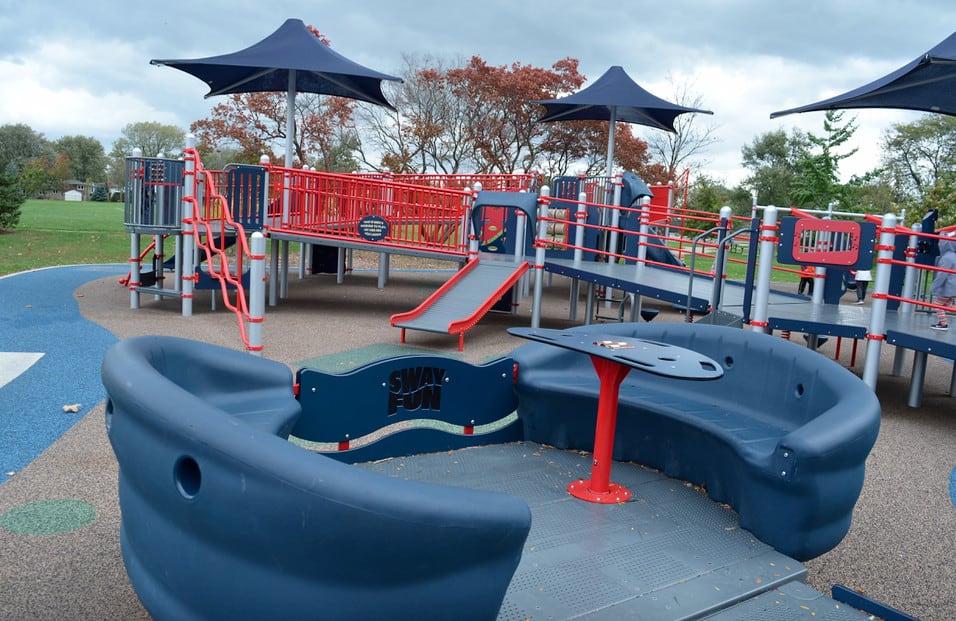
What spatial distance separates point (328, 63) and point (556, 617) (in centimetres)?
1125

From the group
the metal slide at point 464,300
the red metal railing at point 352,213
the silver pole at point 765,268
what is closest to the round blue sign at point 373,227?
the red metal railing at point 352,213

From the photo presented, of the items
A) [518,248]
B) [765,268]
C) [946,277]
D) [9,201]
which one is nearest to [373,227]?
[518,248]

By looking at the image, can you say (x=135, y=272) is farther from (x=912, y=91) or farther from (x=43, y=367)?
(x=912, y=91)

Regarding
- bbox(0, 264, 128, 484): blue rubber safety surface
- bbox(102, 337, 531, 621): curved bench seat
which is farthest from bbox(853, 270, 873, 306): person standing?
bbox(102, 337, 531, 621): curved bench seat

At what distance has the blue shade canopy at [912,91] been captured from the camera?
8.16 metres

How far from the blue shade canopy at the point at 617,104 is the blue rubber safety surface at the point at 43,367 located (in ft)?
30.2

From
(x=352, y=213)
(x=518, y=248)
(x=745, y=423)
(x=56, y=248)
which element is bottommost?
(x=56, y=248)

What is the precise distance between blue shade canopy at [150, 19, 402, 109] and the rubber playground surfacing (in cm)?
381

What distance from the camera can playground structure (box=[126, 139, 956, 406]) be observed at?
7633mm

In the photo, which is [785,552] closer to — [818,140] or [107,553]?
[107,553]

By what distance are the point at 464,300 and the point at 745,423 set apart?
643 centimetres

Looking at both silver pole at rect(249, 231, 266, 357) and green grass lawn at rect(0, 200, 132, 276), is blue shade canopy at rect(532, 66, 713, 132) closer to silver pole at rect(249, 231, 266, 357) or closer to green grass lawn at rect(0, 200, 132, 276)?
silver pole at rect(249, 231, 266, 357)

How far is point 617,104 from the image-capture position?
14586 millimetres

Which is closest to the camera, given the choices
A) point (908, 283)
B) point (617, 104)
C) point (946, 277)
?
point (946, 277)
